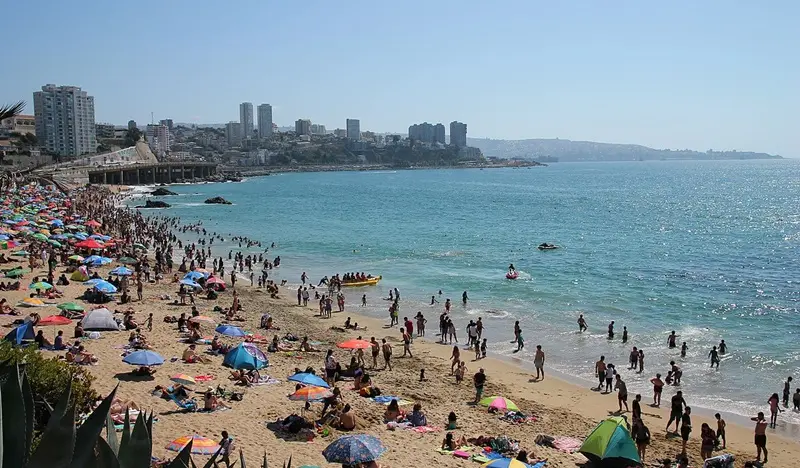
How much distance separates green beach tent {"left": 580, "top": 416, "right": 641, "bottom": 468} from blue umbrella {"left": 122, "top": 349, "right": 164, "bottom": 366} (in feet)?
29.6

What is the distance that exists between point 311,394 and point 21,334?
7460 millimetres

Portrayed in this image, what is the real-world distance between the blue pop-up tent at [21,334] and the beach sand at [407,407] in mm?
1542

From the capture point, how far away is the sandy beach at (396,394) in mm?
12375

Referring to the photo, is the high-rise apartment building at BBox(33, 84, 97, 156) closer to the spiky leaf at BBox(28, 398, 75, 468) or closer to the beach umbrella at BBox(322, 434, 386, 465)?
the beach umbrella at BBox(322, 434, 386, 465)

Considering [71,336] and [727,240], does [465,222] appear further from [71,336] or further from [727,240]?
[71,336]

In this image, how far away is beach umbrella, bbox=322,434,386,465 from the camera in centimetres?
1046

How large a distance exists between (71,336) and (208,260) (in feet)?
75.0

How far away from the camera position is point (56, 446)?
3061 mm

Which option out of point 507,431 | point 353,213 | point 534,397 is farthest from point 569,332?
point 353,213

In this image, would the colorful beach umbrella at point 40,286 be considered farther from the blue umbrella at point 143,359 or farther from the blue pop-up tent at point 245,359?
the blue pop-up tent at point 245,359

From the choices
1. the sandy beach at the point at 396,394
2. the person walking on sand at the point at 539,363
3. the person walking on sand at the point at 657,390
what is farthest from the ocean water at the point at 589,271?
the sandy beach at the point at 396,394

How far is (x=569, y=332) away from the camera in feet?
80.8

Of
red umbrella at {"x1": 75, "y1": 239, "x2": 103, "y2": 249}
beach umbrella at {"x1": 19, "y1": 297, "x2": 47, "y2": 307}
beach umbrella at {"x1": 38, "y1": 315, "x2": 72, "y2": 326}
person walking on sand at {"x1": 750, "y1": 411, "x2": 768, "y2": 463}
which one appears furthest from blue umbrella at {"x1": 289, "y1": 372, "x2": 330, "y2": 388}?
red umbrella at {"x1": 75, "y1": 239, "x2": 103, "y2": 249}

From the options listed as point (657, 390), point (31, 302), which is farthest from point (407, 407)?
point (31, 302)
